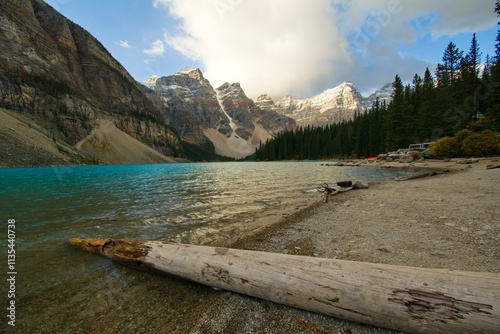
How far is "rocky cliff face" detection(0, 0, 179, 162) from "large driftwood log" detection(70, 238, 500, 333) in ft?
375

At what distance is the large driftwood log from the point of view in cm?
276

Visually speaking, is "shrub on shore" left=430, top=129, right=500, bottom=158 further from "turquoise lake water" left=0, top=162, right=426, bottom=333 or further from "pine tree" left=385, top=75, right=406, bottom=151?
"turquoise lake water" left=0, top=162, right=426, bottom=333

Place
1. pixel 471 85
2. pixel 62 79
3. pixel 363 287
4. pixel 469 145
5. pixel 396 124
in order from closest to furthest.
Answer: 1. pixel 363 287
2. pixel 469 145
3. pixel 471 85
4. pixel 396 124
5. pixel 62 79

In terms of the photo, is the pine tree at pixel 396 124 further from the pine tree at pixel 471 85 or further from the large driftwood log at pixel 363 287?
the large driftwood log at pixel 363 287

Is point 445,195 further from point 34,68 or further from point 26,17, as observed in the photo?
point 26,17

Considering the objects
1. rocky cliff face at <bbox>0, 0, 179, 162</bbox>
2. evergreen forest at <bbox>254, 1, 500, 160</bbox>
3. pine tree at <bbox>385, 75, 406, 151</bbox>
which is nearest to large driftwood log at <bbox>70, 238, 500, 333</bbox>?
evergreen forest at <bbox>254, 1, 500, 160</bbox>

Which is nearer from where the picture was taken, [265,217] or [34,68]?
[265,217]

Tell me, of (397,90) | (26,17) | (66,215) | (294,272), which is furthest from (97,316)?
(26,17)

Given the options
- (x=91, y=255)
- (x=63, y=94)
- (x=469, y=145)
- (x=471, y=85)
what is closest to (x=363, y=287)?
(x=91, y=255)

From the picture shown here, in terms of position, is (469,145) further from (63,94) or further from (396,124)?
(63,94)

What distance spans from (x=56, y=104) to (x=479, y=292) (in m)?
148

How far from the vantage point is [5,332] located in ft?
12.8

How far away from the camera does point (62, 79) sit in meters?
126

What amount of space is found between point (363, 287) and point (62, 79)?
170 m
